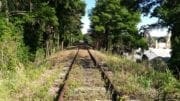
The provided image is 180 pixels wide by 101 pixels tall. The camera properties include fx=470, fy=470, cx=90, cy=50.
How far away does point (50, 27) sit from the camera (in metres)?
55.3

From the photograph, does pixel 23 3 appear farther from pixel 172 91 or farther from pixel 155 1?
pixel 172 91

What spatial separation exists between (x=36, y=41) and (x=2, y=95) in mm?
34248

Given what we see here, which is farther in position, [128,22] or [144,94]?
[128,22]

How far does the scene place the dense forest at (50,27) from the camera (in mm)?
20516

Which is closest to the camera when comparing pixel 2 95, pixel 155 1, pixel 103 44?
pixel 2 95

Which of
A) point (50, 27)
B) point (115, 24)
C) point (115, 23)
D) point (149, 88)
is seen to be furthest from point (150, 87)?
point (115, 24)

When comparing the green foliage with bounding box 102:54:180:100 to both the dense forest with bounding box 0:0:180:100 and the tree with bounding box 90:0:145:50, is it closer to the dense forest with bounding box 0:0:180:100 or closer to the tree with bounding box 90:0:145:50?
the dense forest with bounding box 0:0:180:100

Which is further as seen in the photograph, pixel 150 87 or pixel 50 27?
pixel 50 27

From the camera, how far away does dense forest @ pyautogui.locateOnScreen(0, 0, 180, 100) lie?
20516 mm

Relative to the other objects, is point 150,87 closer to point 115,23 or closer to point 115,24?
point 115,23

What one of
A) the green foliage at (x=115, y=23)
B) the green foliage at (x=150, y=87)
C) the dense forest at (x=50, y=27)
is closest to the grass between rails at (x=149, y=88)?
the green foliage at (x=150, y=87)

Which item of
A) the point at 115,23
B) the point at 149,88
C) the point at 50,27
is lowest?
the point at 149,88

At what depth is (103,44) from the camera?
334 ft

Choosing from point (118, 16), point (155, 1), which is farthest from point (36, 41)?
point (118, 16)
